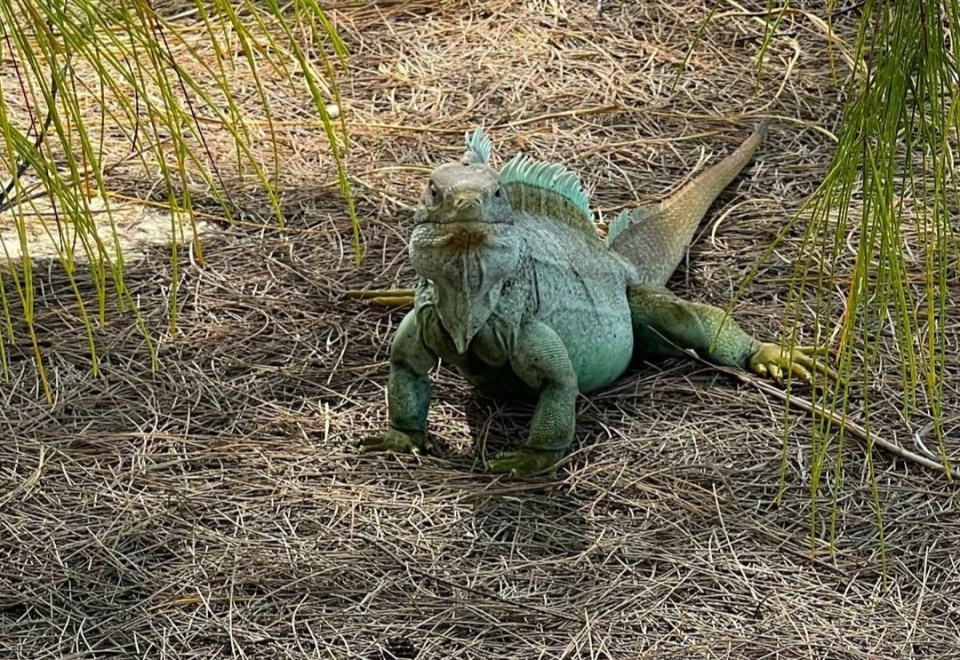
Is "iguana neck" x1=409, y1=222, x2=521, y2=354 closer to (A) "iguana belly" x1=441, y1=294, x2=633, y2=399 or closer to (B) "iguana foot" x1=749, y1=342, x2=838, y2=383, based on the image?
(A) "iguana belly" x1=441, y1=294, x2=633, y2=399

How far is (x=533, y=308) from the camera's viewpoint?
4527 millimetres

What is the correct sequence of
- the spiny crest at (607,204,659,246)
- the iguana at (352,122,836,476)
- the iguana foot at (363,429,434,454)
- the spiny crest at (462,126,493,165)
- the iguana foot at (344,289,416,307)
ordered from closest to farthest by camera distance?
the iguana at (352,122,836,476)
the iguana foot at (363,429,434,454)
the spiny crest at (462,126,493,165)
the iguana foot at (344,289,416,307)
the spiny crest at (607,204,659,246)

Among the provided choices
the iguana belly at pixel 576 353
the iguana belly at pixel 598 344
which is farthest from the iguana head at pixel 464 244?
the iguana belly at pixel 598 344

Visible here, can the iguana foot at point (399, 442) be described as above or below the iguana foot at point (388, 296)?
below

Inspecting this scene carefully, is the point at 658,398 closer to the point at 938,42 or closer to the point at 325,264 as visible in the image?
the point at 325,264

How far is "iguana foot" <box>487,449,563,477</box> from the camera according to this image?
4.39 meters

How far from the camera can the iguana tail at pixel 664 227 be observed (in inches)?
209

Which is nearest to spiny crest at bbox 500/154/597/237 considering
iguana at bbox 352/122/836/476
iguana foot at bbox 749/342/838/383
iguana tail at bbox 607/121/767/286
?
iguana at bbox 352/122/836/476

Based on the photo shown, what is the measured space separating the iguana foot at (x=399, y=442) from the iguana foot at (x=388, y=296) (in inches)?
30.9

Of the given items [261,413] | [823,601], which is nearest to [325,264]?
[261,413]

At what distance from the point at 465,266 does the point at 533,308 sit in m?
0.41

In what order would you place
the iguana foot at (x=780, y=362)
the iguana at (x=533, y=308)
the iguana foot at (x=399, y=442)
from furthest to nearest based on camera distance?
the iguana foot at (x=780, y=362)
the iguana foot at (x=399, y=442)
the iguana at (x=533, y=308)

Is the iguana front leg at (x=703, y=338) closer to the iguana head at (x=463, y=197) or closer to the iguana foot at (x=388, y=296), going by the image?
the iguana foot at (x=388, y=296)

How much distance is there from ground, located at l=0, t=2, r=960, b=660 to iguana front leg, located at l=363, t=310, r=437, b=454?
79 millimetres
